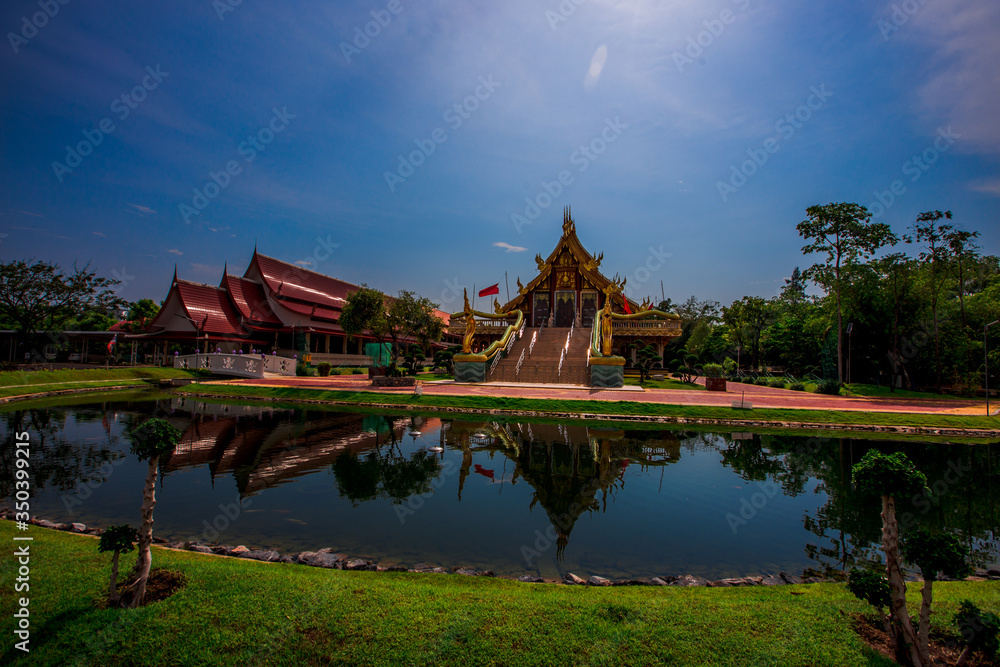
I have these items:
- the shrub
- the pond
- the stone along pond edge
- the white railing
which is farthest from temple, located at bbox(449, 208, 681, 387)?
the stone along pond edge

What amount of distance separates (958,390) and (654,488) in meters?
27.7

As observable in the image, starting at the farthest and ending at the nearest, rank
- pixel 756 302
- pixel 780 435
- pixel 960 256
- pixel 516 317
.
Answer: pixel 756 302
pixel 516 317
pixel 960 256
pixel 780 435

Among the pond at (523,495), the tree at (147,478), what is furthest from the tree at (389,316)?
the tree at (147,478)

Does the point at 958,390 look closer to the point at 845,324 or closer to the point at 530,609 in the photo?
the point at 845,324

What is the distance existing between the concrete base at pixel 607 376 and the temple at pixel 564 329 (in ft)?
0.16

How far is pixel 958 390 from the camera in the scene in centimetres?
2509

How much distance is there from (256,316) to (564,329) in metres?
25.1

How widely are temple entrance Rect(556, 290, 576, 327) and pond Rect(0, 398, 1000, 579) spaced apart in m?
20.4

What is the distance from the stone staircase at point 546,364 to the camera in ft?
80.3

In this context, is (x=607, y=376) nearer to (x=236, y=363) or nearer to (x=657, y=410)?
(x=657, y=410)

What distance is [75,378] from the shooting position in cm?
2505

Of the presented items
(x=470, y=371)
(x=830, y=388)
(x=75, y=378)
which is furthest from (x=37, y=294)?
(x=830, y=388)

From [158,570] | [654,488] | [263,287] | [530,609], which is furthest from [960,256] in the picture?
[263,287]

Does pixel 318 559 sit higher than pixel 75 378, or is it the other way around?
pixel 75 378
